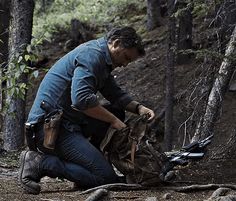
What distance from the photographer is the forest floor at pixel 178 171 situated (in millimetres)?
4281

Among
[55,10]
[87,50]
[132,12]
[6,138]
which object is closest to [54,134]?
[87,50]

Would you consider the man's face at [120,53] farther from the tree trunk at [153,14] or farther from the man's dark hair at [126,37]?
the tree trunk at [153,14]

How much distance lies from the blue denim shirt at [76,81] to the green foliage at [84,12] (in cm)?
1559

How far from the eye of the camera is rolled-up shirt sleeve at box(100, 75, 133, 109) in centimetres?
501

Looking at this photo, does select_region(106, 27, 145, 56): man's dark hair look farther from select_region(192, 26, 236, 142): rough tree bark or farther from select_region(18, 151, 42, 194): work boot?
select_region(192, 26, 236, 142): rough tree bark

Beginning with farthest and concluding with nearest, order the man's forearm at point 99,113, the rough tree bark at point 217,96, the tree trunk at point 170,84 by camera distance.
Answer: the tree trunk at point 170,84
the rough tree bark at point 217,96
the man's forearm at point 99,113

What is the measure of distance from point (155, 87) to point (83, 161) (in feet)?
32.6

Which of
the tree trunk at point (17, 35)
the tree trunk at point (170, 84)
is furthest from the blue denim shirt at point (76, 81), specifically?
the tree trunk at point (170, 84)

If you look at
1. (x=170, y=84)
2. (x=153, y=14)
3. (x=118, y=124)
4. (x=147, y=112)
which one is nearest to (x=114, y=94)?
(x=147, y=112)

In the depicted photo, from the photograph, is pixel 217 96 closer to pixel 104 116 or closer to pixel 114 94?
pixel 114 94

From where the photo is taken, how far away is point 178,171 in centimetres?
555

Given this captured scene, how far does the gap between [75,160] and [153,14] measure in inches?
553

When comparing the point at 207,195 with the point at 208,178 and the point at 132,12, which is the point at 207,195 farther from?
the point at 132,12

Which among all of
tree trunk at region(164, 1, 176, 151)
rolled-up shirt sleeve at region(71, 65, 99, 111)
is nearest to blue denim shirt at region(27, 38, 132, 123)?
rolled-up shirt sleeve at region(71, 65, 99, 111)
